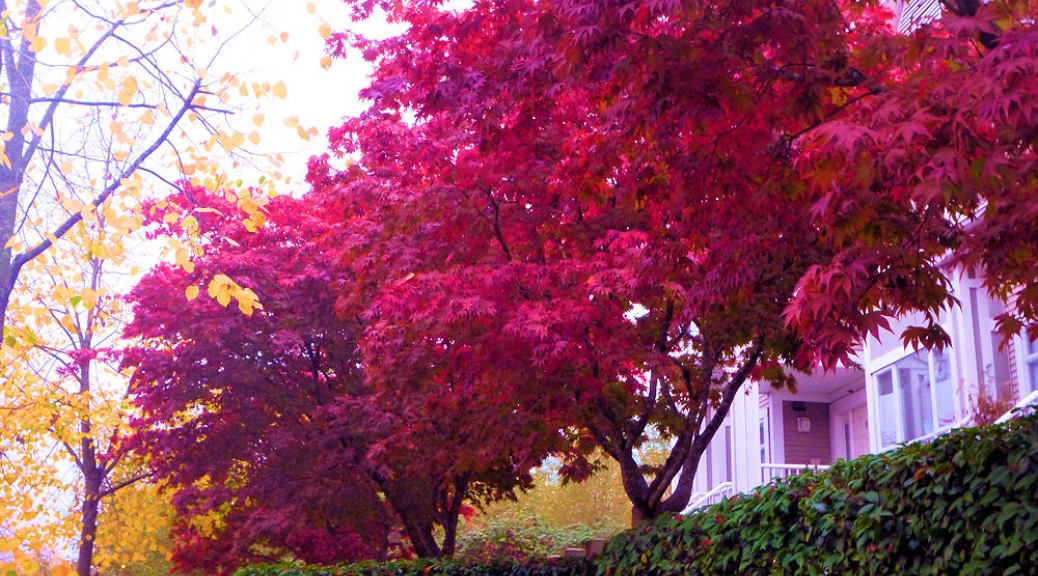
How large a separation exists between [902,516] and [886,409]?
11.2m

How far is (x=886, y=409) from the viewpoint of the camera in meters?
16.0

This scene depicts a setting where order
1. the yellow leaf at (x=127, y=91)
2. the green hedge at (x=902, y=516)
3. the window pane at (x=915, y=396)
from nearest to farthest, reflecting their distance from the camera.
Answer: the green hedge at (x=902, y=516)
the yellow leaf at (x=127, y=91)
the window pane at (x=915, y=396)

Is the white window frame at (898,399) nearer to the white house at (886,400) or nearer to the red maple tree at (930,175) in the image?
the white house at (886,400)

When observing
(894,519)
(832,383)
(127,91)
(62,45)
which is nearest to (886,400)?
(832,383)

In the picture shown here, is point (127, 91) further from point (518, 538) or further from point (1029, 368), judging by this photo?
point (518, 538)

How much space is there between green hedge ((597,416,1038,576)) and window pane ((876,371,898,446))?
9096 mm

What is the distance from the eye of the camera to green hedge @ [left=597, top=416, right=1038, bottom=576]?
186 inches

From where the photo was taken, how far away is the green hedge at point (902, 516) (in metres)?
4.71

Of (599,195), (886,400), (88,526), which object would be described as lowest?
(88,526)

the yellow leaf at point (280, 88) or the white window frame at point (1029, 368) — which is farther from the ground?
the yellow leaf at point (280, 88)

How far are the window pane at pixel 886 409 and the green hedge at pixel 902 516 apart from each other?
910 cm

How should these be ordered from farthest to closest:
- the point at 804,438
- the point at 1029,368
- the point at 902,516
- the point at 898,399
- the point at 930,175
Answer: the point at 804,438 → the point at 898,399 → the point at 1029,368 → the point at 902,516 → the point at 930,175

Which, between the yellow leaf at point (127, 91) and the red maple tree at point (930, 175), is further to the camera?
the yellow leaf at point (127, 91)

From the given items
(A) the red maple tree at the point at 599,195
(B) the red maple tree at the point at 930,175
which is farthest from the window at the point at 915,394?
(B) the red maple tree at the point at 930,175
